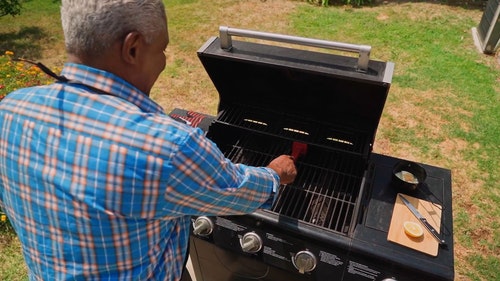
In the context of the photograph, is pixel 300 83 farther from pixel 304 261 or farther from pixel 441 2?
pixel 441 2

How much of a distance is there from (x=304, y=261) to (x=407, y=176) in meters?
0.73

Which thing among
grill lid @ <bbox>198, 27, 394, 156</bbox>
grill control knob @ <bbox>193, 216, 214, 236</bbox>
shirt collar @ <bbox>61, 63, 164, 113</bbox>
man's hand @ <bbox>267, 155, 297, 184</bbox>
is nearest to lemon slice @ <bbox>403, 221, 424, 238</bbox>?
grill lid @ <bbox>198, 27, 394, 156</bbox>

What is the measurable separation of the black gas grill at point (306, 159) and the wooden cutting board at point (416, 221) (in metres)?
0.05

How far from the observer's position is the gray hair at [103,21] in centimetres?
98

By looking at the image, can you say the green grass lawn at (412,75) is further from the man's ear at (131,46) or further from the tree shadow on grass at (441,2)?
the man's ear at (131,46)

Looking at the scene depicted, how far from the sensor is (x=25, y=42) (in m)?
6.82

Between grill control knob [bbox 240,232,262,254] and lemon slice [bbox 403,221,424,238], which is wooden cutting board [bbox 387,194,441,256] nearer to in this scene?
lemon slice [bbox 403,221,424,238]

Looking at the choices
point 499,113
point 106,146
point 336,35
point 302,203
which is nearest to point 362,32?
point 336,35

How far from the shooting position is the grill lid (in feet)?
5.34

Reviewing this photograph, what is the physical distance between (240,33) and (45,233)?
124 centimetres

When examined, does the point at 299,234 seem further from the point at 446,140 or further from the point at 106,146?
the point at 446,140

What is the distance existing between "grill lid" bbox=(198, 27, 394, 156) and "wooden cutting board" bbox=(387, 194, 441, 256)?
34cm

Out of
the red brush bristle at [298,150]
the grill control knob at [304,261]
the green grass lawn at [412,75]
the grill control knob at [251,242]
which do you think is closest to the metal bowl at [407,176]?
the red brush bristle at [298,150]

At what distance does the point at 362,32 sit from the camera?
6.41m
